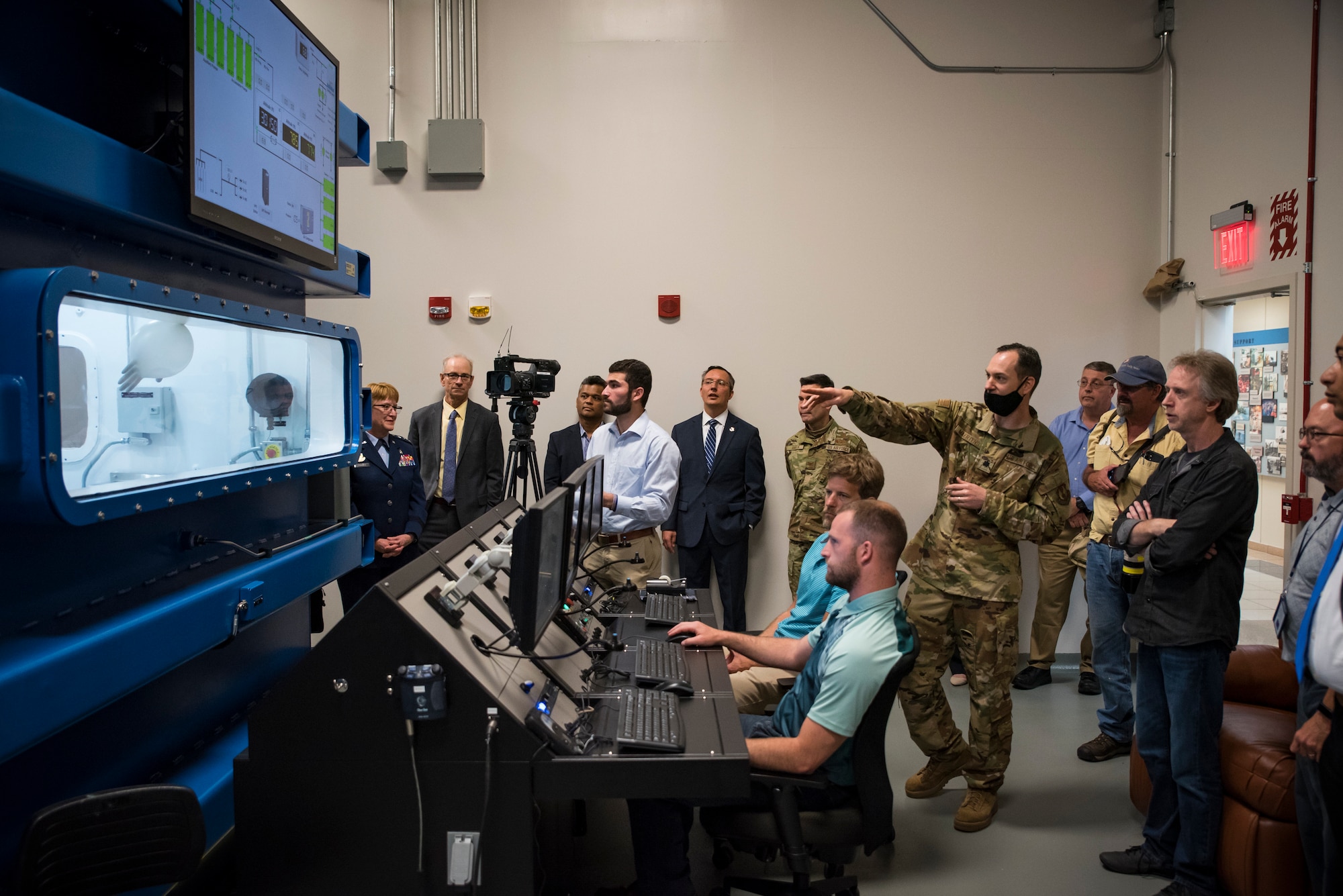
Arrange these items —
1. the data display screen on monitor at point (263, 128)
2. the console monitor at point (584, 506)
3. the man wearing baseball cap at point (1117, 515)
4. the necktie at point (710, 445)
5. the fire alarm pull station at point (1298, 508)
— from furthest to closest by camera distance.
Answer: the necktie at point (710, 445) < the fire alarm pull station at point (1298, 508) < the man wearing baseball cap at point (1117, 515) < the console monitor at point (584, 506) < the data display screen on monitor at point (263, 128)

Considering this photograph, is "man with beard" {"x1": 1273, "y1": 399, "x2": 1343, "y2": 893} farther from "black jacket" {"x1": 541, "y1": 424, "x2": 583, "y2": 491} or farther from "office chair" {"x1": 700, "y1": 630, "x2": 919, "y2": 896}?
"black jacket" {"x1": 541, "y1": 424, "x2": 583, "y2": 491}

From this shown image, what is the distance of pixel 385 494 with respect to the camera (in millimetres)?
3936

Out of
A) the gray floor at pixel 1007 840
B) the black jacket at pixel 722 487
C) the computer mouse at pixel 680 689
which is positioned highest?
the black jacket at pixel 722 487

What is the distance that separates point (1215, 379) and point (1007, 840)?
5.02 feet

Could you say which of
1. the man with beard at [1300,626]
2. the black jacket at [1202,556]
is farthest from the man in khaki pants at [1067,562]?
the man with beard at [1300,626]

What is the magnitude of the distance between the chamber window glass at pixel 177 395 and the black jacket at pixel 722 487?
2.18 meters

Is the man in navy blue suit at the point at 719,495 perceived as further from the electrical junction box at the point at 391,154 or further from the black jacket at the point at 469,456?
the electrical junction box at the point at 391,154

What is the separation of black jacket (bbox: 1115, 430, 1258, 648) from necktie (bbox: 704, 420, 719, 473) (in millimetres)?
2490

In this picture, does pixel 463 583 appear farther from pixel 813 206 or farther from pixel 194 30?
pixel 813 206

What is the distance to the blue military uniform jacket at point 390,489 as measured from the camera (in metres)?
3.88

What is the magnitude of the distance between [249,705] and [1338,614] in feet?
9.11

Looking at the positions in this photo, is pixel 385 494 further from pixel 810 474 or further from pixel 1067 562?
pixel 1067 562

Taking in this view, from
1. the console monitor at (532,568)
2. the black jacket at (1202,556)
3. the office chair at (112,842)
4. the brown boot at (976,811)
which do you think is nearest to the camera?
the office chair at (112,842)

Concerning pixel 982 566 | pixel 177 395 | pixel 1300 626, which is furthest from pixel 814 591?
pixel 177 395
